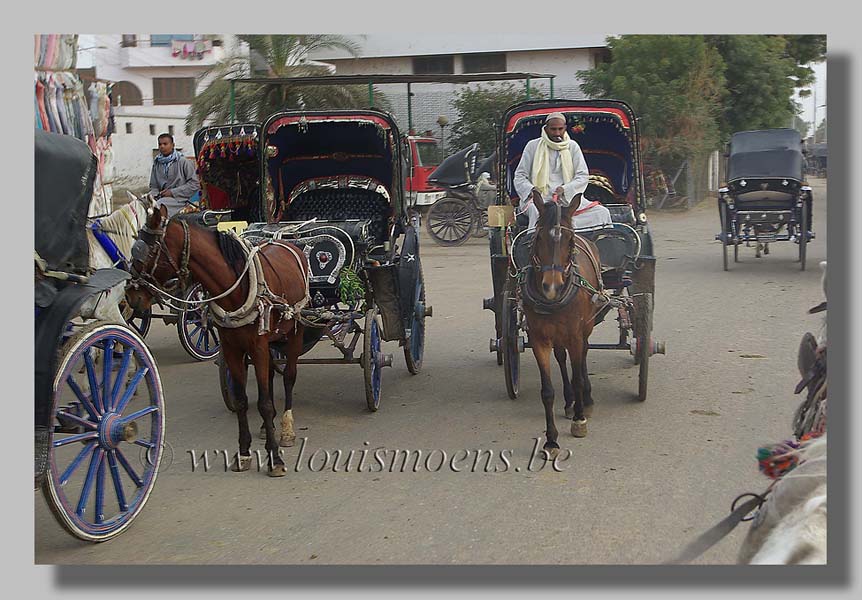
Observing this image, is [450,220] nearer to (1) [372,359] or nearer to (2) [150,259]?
(1) [372,359]

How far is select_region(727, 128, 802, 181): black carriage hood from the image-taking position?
1503 centimetres

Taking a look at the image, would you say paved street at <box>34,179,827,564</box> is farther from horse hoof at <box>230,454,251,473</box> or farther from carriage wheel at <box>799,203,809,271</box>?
carriage wheel at <box>799,203,809,271</box>

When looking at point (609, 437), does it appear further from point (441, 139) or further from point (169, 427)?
point (441, 139)

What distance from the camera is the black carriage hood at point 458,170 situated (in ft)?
67.1

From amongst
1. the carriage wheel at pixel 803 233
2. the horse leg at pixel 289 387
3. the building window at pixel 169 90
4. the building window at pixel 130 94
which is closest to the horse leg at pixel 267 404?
the horse leg at pixel 289 387

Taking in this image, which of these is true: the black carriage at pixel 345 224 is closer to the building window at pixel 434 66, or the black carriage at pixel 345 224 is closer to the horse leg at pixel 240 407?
the horse leg at pixel 240 407

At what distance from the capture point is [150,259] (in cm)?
551

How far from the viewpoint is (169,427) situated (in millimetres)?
7211

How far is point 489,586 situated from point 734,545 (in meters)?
1.22

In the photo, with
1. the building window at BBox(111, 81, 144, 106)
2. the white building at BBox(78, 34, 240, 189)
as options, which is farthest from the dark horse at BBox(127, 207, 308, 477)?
the building window at BBox(111, 81, 144, 106)

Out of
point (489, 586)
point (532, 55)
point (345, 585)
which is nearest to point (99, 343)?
point (345, 585)

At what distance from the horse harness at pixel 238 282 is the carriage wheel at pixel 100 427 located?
2.08ft

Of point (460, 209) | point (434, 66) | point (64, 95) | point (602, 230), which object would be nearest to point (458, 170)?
point (460, 209)

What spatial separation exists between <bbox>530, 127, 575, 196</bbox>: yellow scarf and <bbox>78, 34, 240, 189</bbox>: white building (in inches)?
485
